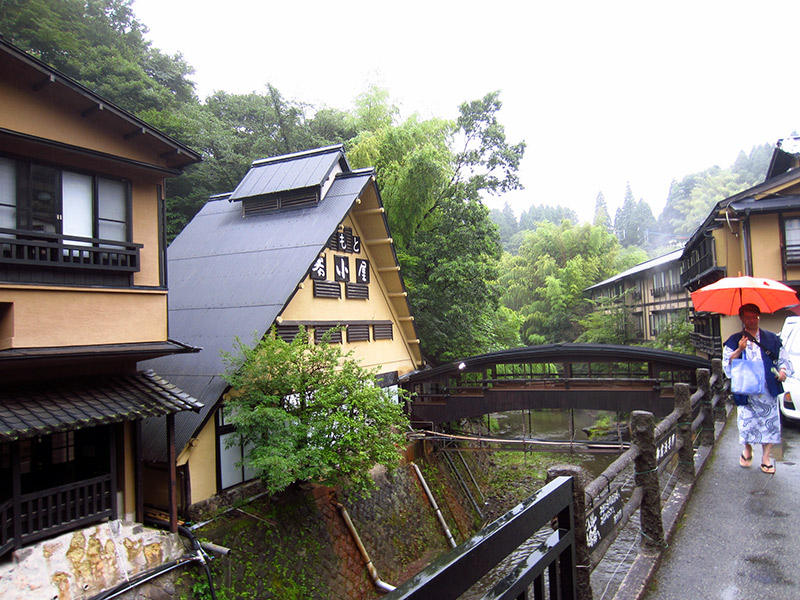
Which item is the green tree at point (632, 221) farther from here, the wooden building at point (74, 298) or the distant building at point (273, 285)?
the wooden building at point (74, 298)

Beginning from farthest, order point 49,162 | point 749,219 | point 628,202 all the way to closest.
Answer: point 628,202 → point 749,219 → point 49,162

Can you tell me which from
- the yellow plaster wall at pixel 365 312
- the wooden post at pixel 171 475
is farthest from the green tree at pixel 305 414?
the yellow plaster wall at pixel 365 312

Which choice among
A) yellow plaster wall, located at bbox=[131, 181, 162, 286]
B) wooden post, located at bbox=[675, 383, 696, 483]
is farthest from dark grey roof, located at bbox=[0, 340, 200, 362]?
wooden post, located at bbox=[675, 383, 696, 483]

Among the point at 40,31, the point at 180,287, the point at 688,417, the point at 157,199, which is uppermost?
the point at 40,31

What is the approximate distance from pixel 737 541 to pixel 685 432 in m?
1.78

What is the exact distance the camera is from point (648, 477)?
4965 mm

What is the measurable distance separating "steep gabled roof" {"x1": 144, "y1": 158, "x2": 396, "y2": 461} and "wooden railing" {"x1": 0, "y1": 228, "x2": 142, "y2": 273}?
346 cm

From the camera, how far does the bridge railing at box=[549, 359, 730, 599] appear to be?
145 inches

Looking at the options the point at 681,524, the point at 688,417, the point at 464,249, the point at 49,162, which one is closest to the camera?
the point at 681,524

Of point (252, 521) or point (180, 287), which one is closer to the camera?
point (252, 521)

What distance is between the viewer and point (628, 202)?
86.7m

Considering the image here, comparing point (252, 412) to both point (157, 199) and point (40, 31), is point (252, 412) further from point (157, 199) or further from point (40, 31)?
point (40, 31)

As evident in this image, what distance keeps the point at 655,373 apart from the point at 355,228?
33.9 feet

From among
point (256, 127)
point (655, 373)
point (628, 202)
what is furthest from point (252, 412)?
point (628, 202)
